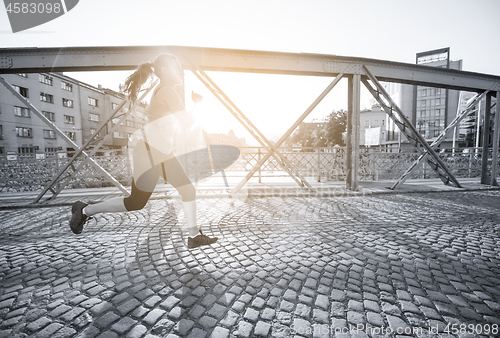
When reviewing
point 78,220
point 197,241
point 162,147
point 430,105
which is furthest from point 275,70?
point 430,105

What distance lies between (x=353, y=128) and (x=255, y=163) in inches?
155

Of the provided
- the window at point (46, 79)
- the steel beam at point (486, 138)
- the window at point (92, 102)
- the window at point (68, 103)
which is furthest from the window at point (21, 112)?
the steel beam at point (486, 138)

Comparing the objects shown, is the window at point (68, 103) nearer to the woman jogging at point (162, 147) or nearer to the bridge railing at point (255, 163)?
the bridge railing at point (255, 163)

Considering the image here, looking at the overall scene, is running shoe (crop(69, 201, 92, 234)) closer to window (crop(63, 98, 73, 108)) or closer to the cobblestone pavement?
the cobblestone pavement

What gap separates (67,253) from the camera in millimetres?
2900

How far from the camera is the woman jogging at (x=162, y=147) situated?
2.60 metres

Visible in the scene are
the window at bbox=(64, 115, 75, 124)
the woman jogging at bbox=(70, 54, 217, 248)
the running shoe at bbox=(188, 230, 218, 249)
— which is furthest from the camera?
the window at bbox=(64, 115, 75, 124)

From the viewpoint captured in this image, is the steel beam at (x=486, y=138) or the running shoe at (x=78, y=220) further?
the steel beam at (x=486, y=138)

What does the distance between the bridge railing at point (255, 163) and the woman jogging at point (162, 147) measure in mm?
6161

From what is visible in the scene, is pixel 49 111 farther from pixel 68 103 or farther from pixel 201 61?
pixel 201 61

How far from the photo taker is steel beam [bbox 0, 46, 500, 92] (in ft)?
18.7

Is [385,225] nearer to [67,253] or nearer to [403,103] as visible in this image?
[67,253]

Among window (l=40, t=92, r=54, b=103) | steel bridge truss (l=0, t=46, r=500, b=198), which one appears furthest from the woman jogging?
window (l=40, t=92, r=54, b=103)

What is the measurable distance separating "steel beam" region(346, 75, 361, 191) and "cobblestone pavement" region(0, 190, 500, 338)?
3.01m
